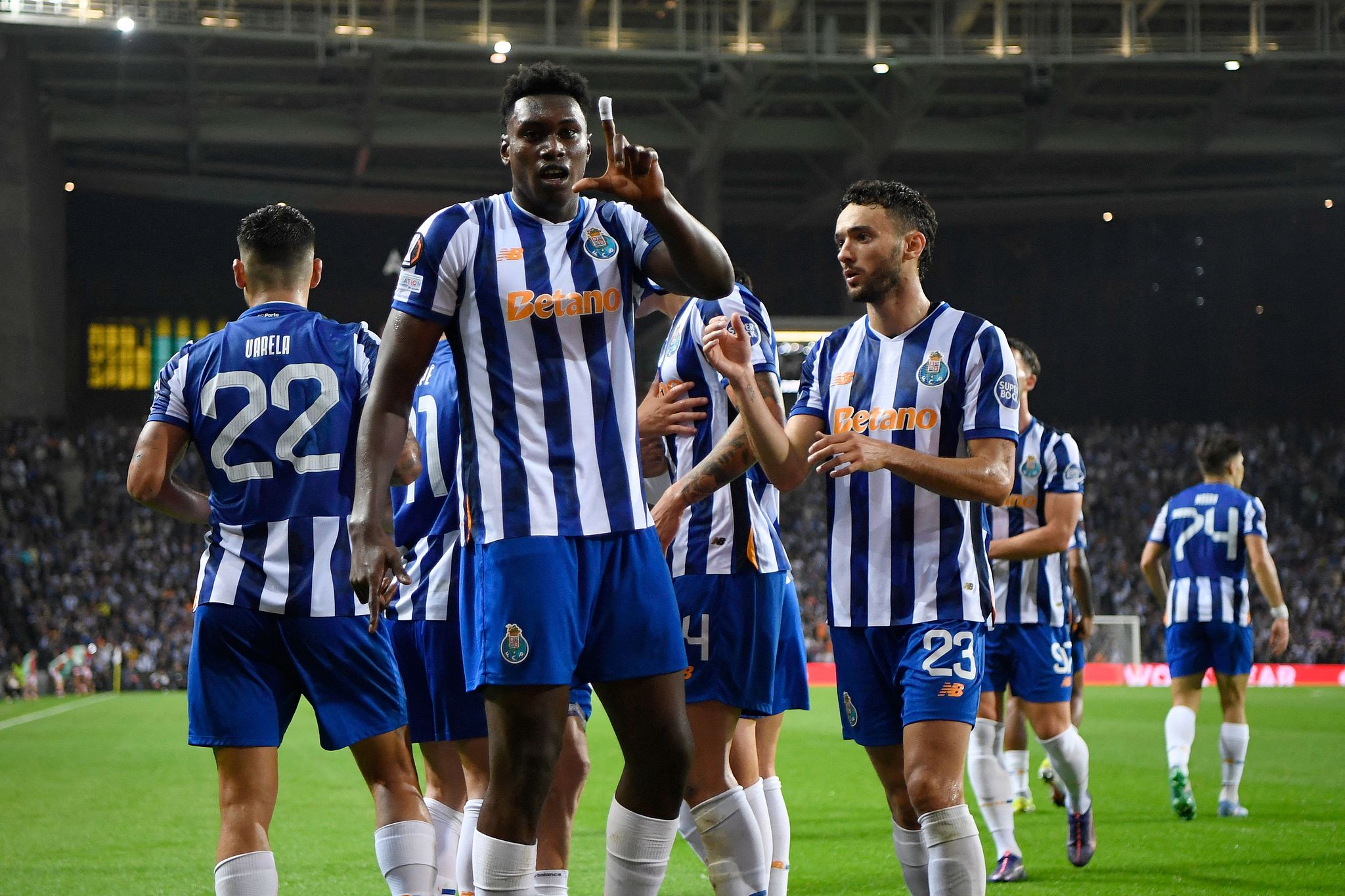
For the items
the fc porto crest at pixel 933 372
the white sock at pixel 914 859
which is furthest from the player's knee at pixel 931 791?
the fc porto crest at pixel 933 372

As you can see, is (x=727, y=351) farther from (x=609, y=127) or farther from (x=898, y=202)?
(x=609, y=127)

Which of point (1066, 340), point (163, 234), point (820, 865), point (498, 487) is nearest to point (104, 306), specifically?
point (163, 234)

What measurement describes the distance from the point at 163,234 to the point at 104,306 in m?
2.37

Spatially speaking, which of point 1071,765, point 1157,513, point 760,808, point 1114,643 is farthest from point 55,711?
point 1157,513

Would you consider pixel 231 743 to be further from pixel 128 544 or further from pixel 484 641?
pixel 128 544

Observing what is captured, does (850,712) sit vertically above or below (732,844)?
above

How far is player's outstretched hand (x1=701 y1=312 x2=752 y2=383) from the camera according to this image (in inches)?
152

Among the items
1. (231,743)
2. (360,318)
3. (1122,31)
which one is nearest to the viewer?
(231,743)

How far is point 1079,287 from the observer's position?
125ft

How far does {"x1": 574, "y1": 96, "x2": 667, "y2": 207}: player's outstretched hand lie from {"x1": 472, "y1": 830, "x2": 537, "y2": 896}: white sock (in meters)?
1.42

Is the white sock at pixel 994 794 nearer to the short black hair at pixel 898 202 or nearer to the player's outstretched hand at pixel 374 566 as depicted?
the short black hair at pixel 898 202

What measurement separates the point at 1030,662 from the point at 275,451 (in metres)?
4.32

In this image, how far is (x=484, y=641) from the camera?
126 inches

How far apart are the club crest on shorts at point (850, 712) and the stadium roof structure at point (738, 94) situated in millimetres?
25328
